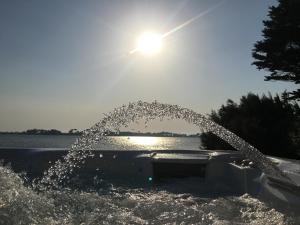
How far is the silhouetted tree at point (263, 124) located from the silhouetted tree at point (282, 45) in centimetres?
131

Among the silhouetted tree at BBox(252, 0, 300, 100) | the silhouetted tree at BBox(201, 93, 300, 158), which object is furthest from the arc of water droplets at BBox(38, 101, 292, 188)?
the silhouetted tree at BBox(252, 0, 300, 100)

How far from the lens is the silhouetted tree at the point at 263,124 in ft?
51.7

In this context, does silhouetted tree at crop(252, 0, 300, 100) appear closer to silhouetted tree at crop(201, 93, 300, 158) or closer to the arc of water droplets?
silhouetted tree at crop(201, 93, 300, 158)

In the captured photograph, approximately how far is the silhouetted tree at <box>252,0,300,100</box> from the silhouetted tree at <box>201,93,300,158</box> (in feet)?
4.28

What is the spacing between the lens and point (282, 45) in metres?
19.5

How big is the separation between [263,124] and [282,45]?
12.8ft

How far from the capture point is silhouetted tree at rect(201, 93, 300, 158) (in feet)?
51.7

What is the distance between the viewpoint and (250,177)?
844 cm

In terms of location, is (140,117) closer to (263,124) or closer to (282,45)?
(263,124)

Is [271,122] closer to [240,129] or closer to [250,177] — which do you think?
[240,129]

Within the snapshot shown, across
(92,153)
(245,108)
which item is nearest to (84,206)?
(92,153)

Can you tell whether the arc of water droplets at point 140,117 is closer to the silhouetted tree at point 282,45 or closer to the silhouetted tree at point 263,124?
the silhouetted tree at point 263,124

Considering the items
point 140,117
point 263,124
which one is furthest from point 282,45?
point 140,117

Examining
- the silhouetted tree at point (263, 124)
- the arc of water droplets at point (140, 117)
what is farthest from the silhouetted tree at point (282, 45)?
the arc of water droplets at point (140, 117)
